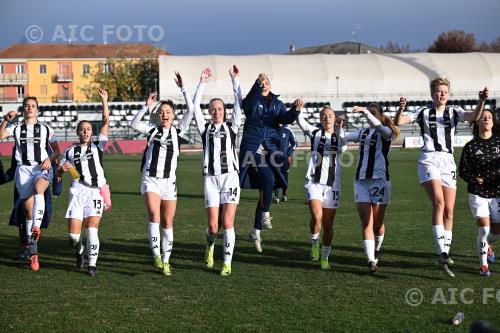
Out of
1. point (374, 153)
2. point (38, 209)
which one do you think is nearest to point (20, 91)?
point (38, 209)

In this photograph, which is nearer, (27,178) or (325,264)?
(325,264)

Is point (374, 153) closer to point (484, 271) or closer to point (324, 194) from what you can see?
point (324, 194)

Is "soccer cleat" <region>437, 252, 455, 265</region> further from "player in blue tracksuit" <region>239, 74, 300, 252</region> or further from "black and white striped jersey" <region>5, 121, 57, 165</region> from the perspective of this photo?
"black and white striped jersey" <region>5, 121, 57, 165</region>

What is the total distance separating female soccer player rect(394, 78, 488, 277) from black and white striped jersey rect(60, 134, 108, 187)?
348 centimetres

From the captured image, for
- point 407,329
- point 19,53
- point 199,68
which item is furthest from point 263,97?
point 19,53

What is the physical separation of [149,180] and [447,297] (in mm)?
3522

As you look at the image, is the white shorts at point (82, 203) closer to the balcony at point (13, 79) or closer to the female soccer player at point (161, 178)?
the female soccer player at point (161, 178)

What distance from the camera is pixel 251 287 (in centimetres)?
820

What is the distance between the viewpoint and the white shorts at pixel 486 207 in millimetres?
8852

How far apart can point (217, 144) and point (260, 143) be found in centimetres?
153

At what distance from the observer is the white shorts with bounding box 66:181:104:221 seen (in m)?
9.05

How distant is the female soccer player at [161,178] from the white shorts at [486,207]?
3.39 meters

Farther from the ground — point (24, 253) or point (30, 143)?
point (30, 143)

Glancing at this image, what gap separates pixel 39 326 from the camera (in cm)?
668
